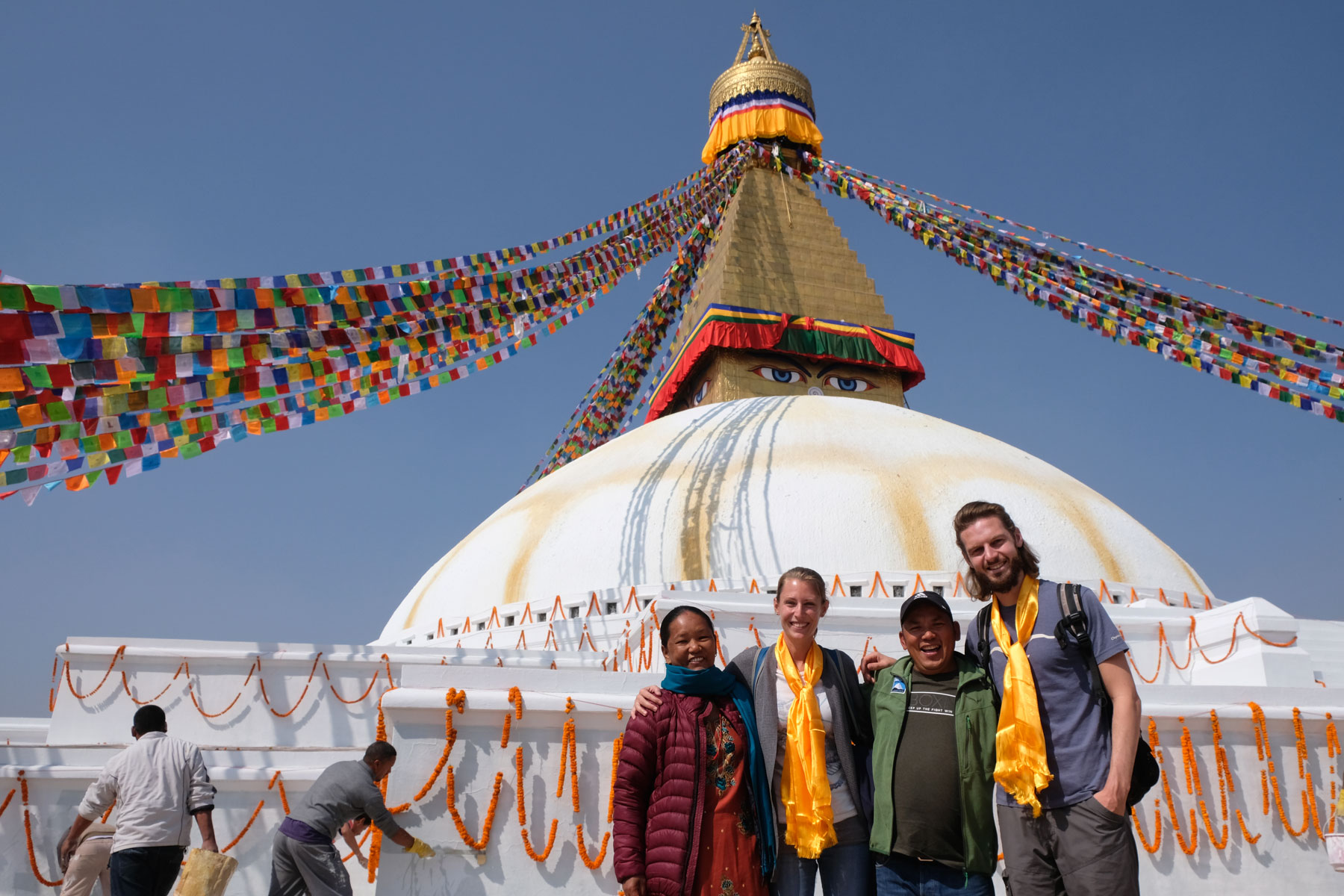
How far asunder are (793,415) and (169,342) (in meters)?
6.41

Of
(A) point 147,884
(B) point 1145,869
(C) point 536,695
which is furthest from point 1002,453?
(A) point 147,884

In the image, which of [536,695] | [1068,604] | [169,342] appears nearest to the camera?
[1068,604]

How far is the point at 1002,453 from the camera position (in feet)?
32.0

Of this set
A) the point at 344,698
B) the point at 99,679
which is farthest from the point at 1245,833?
the point at 99,679

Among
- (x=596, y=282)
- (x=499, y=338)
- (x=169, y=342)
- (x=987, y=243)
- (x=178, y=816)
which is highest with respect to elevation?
(x=987, y=243)

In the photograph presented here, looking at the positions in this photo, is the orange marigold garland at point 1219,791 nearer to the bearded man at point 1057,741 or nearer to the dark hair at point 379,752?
the bearded man at point 1057,741

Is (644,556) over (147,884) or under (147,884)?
over

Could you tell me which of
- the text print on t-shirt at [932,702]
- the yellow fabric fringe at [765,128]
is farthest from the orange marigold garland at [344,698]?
the yellow fabric fringe at [765,128]

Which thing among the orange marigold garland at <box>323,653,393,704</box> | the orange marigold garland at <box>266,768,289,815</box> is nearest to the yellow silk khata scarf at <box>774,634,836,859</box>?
the orange marigold garland at <box>266,768,289,815</box>

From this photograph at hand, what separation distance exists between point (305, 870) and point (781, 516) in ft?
17.6

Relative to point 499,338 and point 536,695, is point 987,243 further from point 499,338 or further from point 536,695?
point 536,695

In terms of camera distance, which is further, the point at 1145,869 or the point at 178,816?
the point at 1145,869

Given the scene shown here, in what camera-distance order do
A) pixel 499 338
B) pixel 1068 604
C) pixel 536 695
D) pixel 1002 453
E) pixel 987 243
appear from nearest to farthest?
pixel 1068 604
pixel 536 695
pixel 499 338
pixel 1002 453
pixel 987 243

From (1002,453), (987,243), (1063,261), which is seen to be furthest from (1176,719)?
(987,243)
